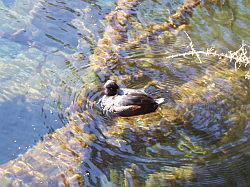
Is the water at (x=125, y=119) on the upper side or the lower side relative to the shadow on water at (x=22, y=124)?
upper

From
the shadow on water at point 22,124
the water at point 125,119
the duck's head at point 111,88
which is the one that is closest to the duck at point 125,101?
the duck's head at point 111,88

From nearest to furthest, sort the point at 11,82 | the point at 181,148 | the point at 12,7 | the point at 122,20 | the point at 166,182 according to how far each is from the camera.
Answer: the point at 166,182 < the point at 181,148 < the point at 11,82 < the point at 122,20 < the point at 12,7

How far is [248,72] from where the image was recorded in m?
8.37

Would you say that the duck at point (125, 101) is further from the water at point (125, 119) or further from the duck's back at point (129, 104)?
the water at point (125, 119)

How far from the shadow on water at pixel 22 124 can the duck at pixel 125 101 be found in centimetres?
77

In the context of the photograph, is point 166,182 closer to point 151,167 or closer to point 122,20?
point 151,167

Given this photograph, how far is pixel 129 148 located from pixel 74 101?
1.41 meters

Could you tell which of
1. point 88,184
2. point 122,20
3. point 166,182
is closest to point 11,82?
point 122,20

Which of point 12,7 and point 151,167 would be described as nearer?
point 151,167

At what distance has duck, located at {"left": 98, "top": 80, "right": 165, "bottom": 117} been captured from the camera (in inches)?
298

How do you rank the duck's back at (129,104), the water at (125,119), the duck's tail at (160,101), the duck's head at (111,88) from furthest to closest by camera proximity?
the duck's head at (111,88) → the duck's tail at (160,101) → the duck's back at (129,104) → the water at (125,119)

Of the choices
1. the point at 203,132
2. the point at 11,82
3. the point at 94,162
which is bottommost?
the point at 11,82

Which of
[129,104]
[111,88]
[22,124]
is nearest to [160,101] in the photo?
[129,104]

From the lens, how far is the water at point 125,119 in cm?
684
